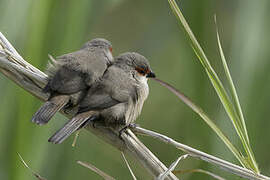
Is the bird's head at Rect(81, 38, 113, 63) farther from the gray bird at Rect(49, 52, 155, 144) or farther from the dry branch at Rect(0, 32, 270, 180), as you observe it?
the dry branch at Rect(0, 32, 270, 180)

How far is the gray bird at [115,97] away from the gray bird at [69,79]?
0.05 meters

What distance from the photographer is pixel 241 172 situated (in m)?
2.03

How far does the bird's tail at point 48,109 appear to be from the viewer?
2.49 metres

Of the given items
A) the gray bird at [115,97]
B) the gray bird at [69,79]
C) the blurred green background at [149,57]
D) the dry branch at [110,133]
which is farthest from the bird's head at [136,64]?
the dry branch at [110,133]

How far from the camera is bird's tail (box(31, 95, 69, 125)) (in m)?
2.49

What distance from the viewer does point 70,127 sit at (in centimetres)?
248

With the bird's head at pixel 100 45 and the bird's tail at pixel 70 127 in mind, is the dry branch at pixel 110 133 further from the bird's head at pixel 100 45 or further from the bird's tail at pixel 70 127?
the bird's head at pixel 100 45

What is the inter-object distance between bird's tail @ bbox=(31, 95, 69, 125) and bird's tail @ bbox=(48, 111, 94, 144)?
0.09m

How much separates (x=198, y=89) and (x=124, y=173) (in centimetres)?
118

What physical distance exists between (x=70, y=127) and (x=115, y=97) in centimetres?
43

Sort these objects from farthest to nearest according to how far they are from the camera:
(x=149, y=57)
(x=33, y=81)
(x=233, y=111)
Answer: (x=149, y=57) < (x=33, y=81) < (x=233, y=111)

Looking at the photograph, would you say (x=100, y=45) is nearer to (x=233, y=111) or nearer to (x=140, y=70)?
(x=140, y=70)

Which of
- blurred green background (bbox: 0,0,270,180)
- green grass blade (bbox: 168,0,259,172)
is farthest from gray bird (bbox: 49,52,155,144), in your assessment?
green grass blade (bbox: 168,0,259,172)

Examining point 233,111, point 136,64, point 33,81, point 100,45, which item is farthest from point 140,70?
point 233,111
